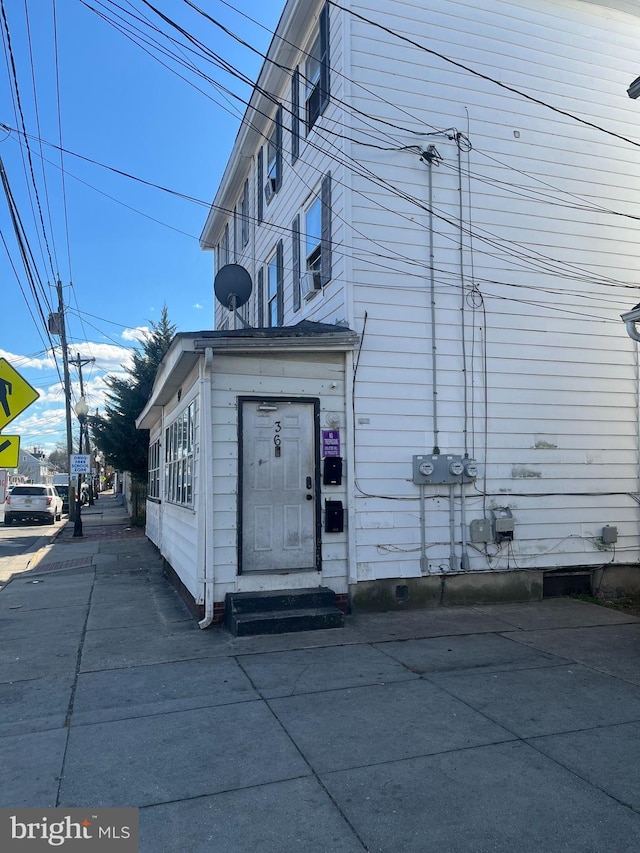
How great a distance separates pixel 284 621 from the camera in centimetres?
659

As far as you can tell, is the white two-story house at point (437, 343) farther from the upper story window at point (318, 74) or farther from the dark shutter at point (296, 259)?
the dark shutter at point (296, 259)

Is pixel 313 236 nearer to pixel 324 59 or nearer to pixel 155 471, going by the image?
pixel 324 59

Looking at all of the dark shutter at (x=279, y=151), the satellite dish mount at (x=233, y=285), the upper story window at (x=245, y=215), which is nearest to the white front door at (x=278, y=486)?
the satellite dish mount at (x=233, y=285)

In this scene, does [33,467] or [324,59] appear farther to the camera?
[33,467]

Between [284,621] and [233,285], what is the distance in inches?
194

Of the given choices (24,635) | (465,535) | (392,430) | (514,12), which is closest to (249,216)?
(514,12)

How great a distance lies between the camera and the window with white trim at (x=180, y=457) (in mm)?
8166

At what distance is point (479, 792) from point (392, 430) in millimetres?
4863

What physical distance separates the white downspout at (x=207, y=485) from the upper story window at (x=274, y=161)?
5862 millimetres

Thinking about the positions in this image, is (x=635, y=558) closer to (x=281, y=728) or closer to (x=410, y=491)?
(x=410, y=491)

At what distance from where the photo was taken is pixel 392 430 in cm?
783

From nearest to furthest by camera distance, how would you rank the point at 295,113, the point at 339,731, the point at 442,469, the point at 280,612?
1. the point at 339,731
2. the point at 280,612
3. the point at 442,469
4. the point at 295,113

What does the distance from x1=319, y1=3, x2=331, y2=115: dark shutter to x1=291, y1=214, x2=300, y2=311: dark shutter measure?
6.17 ft

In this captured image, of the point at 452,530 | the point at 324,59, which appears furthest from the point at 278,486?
the point at 324,59
